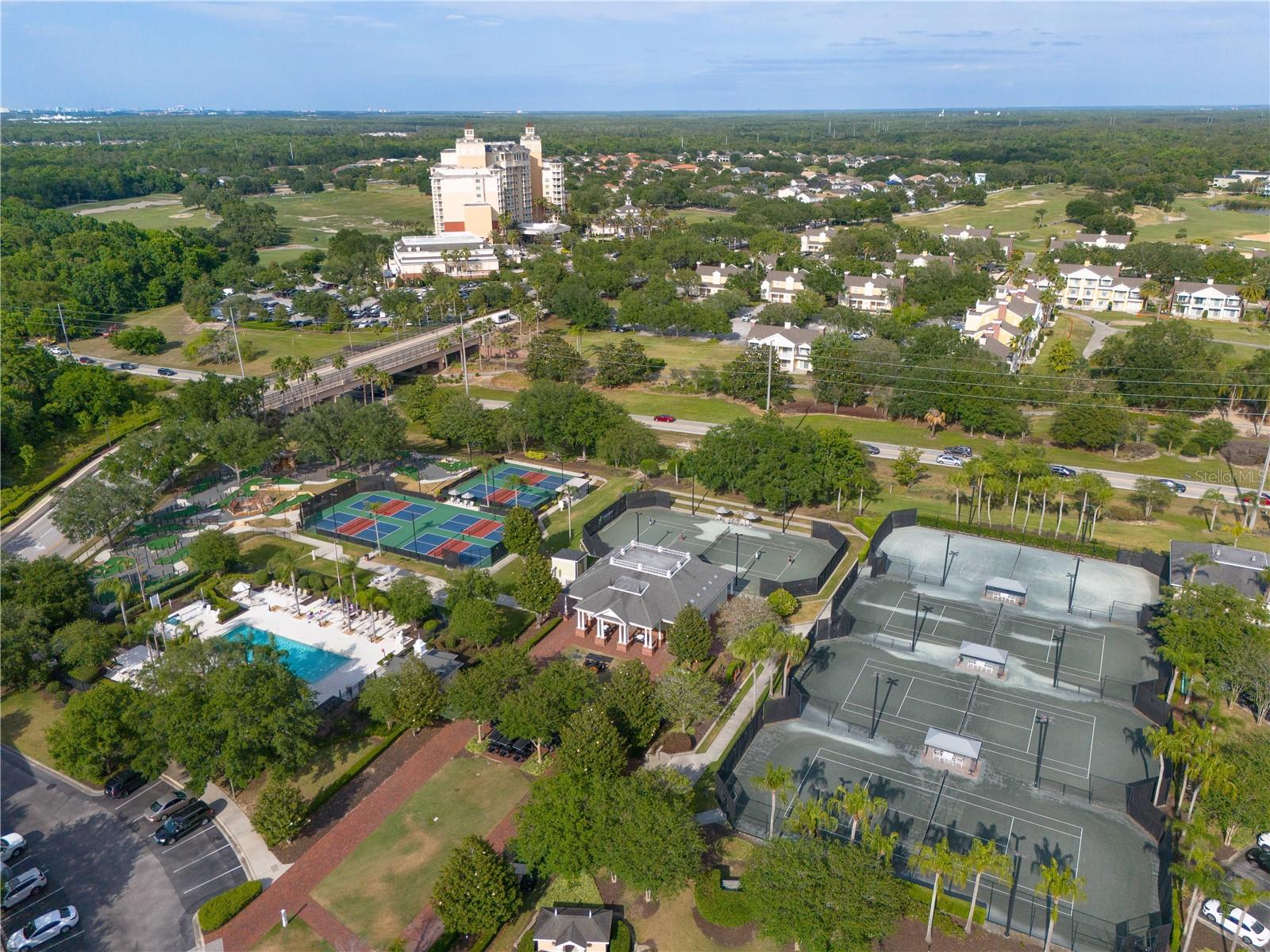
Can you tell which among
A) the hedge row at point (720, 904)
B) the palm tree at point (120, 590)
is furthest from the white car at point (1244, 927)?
the palm tree at point (120, 590)

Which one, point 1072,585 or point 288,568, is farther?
point 1072,585

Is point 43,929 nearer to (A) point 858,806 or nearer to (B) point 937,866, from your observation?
(A) point 858,806

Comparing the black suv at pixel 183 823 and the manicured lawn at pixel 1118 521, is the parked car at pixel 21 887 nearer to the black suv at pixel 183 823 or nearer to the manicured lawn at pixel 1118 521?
the black suv at pixel 183 823

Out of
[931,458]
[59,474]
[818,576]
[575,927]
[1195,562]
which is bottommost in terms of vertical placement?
[575,927]

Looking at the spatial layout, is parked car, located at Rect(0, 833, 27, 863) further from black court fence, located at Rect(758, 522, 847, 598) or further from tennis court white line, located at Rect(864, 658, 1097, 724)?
tennis court white line, located at Rect(864, 658, 1097, 724)

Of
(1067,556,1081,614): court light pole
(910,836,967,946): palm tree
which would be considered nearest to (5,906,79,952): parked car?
(910,836,967,946): palm tree

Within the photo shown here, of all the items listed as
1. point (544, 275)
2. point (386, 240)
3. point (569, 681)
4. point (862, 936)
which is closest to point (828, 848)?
point (862, 936)

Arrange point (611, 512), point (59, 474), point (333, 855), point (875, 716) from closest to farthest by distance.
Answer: point (333, 855), point (875, 716), point (611, 512), point (59, 474)

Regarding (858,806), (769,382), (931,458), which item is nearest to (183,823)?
(858,806)

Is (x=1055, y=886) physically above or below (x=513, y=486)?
above

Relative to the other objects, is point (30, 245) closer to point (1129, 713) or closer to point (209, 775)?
point (209, 775)
